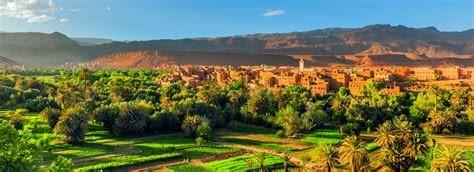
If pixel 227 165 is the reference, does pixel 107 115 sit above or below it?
above

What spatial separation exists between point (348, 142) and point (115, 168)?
20008 mm

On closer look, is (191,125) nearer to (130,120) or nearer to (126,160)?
(130,120)

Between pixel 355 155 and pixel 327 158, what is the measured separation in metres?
2.05

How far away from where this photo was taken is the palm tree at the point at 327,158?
122 ft

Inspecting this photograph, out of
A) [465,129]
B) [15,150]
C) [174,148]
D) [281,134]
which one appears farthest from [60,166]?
[465,129]

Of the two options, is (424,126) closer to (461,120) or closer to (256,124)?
(461,120)

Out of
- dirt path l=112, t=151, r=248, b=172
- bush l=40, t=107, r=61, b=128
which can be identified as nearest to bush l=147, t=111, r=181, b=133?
bush l=40, t=107, r=61, b=128

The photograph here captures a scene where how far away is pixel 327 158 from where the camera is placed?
3716cm

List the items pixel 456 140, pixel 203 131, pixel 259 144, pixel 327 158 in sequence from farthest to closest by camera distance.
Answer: pixel 456 140
pixel 203 131
pixel 259 144
pixel 327 158

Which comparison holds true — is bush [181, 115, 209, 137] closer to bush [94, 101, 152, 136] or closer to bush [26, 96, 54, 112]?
bush [94, 101, 152, 136]

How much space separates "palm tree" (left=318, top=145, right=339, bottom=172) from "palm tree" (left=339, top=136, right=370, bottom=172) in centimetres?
86

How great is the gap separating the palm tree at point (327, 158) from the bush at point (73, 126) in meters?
26.7

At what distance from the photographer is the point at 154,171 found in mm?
43500

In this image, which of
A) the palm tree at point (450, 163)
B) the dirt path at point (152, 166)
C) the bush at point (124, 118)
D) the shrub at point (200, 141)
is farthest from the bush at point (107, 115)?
the palm tree at point (450, 163)
